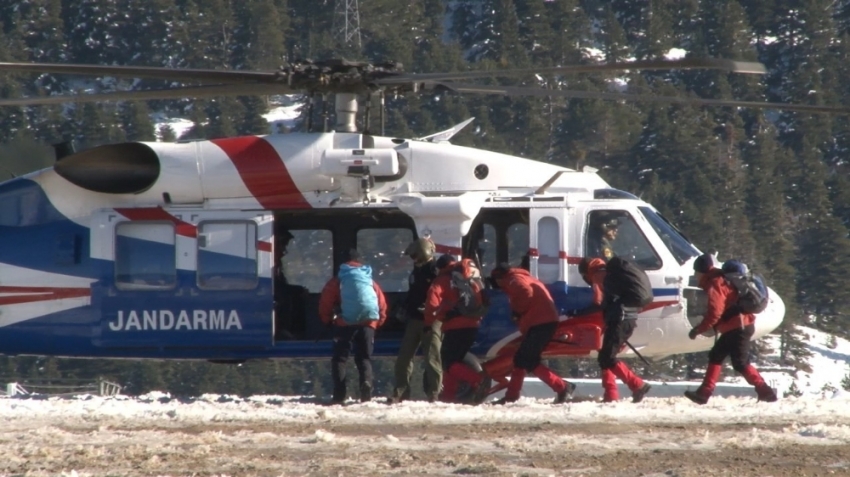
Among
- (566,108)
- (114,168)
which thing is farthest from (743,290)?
(566,108)

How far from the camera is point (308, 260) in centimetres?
1362

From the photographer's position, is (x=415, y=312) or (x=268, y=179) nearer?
(x=415, y=312)

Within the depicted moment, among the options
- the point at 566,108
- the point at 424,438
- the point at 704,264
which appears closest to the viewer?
the point at 424,438

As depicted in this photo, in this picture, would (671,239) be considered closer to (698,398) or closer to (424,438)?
(698,398)

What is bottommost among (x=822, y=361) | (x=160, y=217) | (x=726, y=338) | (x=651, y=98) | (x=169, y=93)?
(x=822, y=361)

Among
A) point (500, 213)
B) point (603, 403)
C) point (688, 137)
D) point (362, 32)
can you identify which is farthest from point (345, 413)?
point (362, 32)

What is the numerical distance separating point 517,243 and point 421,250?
1.18 m

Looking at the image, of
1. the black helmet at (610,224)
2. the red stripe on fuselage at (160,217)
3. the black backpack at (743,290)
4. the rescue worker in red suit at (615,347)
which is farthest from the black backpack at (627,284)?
the red stripe on fuselage at (160,217)

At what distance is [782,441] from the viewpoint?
894cm

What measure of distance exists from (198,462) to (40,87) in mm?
50741

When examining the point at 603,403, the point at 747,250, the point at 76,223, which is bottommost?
the point at 747,250

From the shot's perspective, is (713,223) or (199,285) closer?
(199,285)

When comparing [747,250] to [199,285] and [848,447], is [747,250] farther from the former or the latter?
[848,447]

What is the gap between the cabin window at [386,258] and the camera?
13484mm
